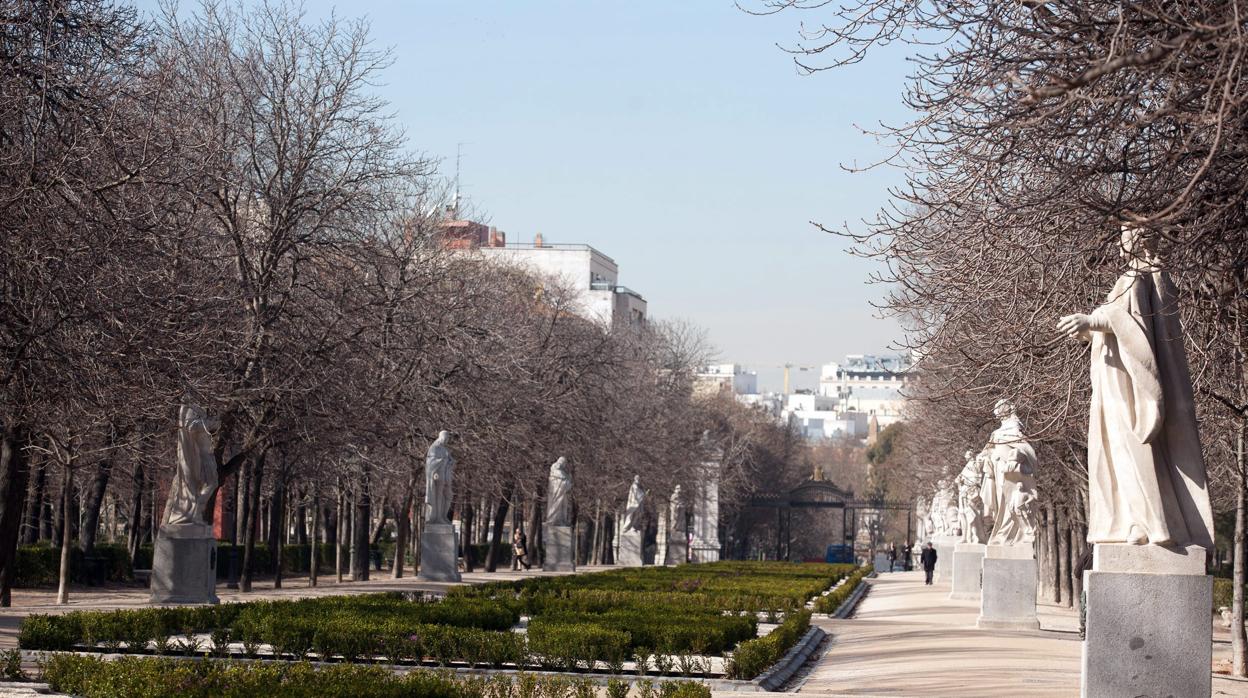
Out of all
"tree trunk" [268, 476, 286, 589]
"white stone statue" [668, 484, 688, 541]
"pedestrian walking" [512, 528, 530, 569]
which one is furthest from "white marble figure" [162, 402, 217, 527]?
"white stone statue" [668, 484, 688, 541]

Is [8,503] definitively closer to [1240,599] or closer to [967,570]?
[1240,599]

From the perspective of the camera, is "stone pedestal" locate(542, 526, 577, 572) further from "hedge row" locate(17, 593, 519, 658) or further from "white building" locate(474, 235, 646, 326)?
"white building" locate(474, 235, 646, 326)

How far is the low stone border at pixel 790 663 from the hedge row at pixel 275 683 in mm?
3285

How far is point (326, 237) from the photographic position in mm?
29281

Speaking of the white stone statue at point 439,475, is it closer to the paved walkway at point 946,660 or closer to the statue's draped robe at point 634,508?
the paved walkway at point 946,660

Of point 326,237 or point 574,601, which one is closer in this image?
point 574,601

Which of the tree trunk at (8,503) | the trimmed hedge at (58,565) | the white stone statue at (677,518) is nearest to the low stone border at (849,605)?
the tree trunk at (8,503)

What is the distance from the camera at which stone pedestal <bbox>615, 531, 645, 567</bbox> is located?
6072cm

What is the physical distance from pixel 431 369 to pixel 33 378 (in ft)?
52.2

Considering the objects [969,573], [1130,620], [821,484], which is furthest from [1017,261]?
[821,484]

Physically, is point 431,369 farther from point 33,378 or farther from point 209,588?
point 33,378

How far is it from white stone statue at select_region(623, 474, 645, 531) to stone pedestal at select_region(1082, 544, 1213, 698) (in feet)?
150

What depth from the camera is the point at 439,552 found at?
37.5 m

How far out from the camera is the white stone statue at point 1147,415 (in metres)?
11.1
